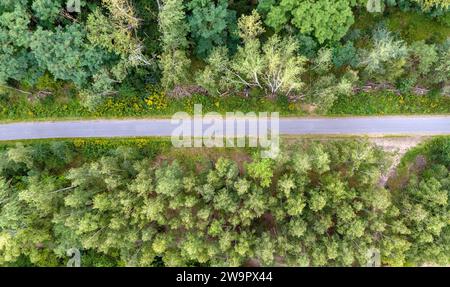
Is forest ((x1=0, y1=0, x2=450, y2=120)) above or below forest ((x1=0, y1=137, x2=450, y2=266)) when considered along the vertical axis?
above

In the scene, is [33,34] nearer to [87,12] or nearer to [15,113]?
[87,12]

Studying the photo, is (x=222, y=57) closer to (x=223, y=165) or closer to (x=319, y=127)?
(x=223, y=165)

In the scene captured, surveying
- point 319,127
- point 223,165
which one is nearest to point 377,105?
point 319,127

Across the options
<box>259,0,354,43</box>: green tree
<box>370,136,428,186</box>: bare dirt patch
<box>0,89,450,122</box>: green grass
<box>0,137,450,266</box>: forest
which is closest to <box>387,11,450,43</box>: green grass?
<box>0,89,450,122</box>: green grass

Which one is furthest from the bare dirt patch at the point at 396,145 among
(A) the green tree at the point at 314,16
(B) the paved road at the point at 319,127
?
(A) the green tree at the point at 314,16

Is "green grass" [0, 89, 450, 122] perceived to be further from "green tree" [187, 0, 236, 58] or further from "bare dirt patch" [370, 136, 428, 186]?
"green tree" [187, 0, 236, 58]

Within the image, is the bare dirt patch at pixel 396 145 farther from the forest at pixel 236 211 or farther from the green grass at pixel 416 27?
the green grass at pixel 416 27
